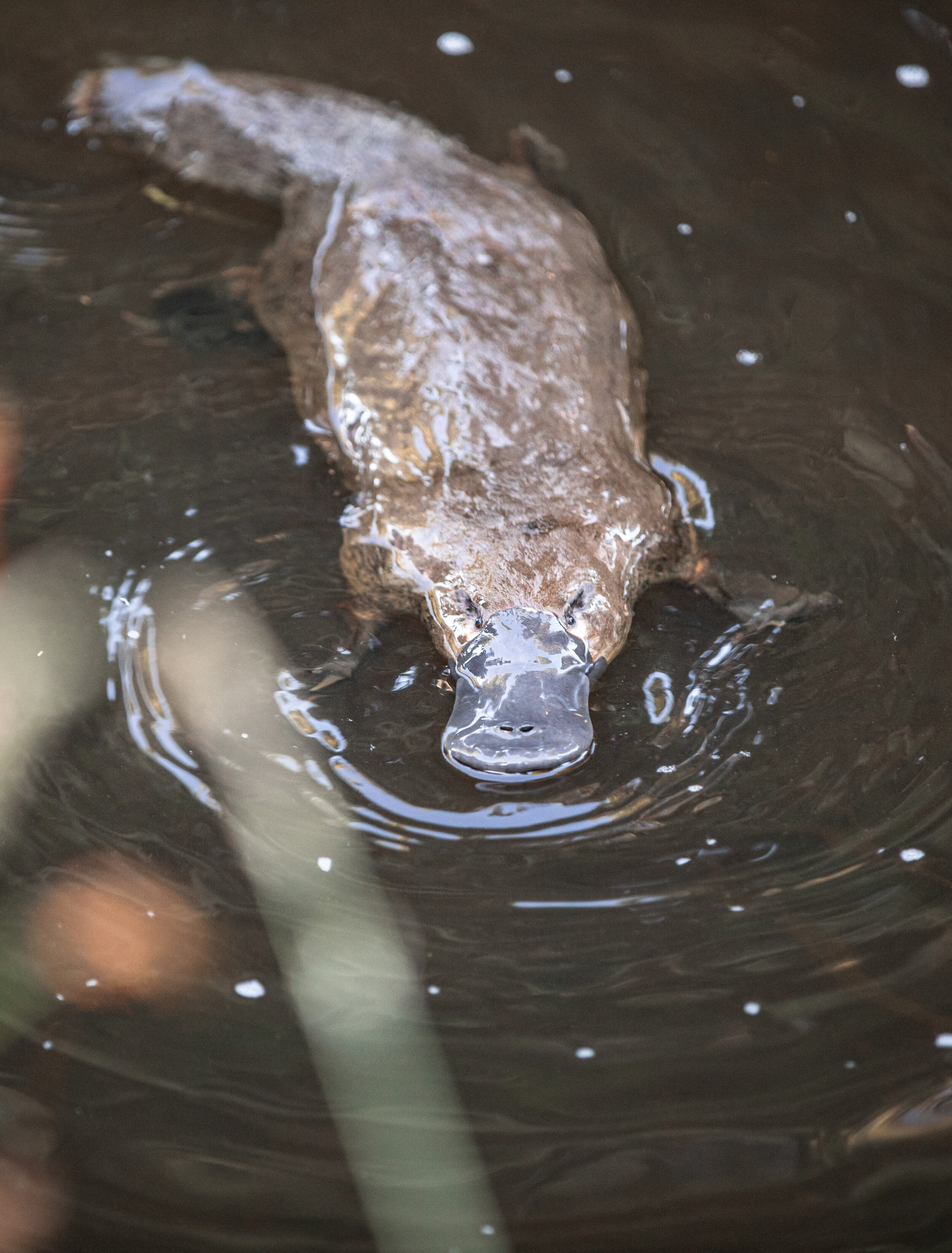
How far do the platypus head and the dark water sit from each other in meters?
0.08

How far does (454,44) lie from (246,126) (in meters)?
1.18

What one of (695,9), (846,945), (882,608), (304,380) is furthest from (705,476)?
(695,9)

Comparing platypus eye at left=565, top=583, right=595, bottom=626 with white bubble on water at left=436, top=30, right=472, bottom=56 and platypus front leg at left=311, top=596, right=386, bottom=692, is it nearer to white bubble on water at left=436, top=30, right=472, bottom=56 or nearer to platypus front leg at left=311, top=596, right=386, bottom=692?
platypus front leg at left=311, top=596, right=386, bottom=692

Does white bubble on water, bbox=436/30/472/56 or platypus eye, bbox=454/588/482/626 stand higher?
white bubble on water, bbox=436/30/472/56

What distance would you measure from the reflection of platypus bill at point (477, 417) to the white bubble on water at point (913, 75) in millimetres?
1566

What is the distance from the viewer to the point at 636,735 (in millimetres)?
2617

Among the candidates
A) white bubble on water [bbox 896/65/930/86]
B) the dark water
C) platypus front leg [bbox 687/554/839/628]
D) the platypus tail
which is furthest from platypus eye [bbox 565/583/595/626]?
white bubble on water [bbox 896/65/930/86]

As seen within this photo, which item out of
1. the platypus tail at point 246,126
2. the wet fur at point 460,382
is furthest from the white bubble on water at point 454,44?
the wet fur at point 460,382

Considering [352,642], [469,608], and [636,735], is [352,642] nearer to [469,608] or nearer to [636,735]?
[469,608]

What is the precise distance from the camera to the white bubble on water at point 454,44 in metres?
4.55

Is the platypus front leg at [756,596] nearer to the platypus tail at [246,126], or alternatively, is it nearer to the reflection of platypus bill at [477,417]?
the reflection of platypus bill at [477,417]

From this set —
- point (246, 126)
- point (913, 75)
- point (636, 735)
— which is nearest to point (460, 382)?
point (636, 735)

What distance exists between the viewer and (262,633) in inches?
112

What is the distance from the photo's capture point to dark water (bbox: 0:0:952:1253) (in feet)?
6.79
